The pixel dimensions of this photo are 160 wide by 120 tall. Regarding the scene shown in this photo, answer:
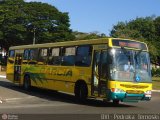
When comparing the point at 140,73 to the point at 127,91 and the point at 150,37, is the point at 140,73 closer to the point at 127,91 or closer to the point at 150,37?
the point at 127,91

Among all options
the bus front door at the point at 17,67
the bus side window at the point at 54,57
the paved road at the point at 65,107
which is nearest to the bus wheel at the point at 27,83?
the bus front door at the point at 17,67

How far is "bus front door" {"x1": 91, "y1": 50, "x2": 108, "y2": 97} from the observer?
19469 mm

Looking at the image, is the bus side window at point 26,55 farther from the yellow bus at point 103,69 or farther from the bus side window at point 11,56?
the yellow bus at point 103,69

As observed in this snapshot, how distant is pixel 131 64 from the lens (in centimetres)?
1961

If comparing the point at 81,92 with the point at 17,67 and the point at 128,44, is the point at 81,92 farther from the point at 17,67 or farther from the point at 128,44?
the point at 17,67

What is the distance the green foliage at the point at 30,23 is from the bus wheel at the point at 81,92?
59349 mm

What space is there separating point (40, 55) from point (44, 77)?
4.97 ft

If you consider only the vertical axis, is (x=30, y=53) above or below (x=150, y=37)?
below

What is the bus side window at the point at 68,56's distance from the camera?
2208 cm

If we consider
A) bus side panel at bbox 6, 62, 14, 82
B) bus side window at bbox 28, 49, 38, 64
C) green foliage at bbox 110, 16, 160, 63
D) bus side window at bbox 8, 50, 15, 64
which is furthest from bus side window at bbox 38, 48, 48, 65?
green foliage at bbox 110, 16, 160, 63

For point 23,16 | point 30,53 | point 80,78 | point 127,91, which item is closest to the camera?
point 127,91

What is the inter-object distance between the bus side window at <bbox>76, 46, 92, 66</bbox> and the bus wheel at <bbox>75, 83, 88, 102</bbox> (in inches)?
40.0

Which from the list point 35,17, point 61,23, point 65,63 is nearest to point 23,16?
point 35,17

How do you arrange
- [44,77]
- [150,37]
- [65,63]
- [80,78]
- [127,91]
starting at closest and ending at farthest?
1. [127,91]
2. [80,78]
3. [65,63]
4. [44,77]
5. [150,37]
